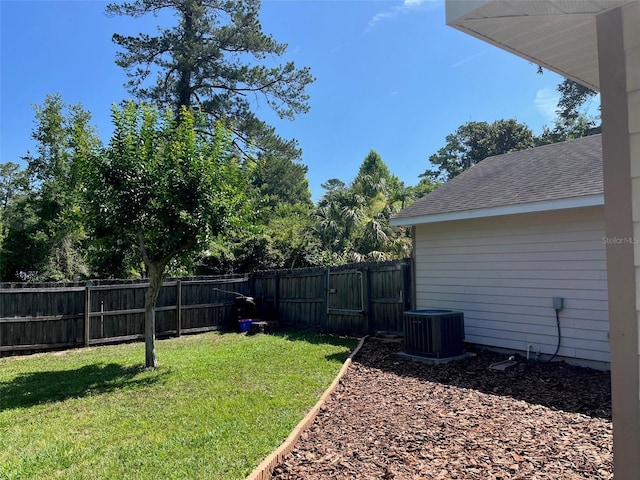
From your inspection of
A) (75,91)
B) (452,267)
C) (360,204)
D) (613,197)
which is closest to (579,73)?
(613,197)

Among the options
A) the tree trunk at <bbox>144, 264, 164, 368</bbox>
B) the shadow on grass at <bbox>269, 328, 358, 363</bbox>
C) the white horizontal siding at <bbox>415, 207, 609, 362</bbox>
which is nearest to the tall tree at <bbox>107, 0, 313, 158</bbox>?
the shadow on grass at <bbox>269, 328, 358, 363</bbox>

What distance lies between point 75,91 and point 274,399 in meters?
17.2

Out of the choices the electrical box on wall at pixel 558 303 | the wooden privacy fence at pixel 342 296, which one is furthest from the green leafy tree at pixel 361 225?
the electrical box on wall at pixel 558 303

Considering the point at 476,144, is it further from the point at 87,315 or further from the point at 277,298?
the point at 87,315

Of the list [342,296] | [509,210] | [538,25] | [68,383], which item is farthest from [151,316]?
[538,25]

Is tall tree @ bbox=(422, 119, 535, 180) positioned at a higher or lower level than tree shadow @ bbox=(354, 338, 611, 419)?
higher

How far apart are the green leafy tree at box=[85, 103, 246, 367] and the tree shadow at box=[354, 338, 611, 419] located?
3445 mm

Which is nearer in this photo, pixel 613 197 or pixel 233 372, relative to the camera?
pixel 613 197

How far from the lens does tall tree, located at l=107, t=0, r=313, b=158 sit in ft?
51.6

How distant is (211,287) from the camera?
1109 cm

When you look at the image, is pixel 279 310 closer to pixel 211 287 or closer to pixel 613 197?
pixel 211 287

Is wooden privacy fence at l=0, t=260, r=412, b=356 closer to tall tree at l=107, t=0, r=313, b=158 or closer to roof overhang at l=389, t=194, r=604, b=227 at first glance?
roof overhang at l=389, t=194, r=604, b=227

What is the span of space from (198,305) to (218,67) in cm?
1029

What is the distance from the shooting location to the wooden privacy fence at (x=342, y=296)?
28.0ft
